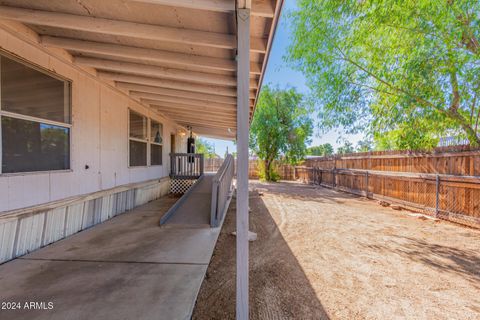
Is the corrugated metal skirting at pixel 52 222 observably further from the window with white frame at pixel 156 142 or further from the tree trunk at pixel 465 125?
the tree trunk at pixel 465 125

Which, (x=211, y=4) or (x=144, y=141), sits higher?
(x=211, y=4)

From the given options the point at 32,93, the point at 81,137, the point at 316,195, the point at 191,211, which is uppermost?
the point at 32,93

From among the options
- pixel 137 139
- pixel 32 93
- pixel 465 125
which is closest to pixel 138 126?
pixel 137 139

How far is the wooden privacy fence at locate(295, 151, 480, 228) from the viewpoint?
4.53m

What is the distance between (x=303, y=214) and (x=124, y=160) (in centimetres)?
485

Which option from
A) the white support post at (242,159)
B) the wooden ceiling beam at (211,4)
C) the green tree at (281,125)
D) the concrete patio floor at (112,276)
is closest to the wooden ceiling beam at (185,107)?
the concrete patio floor at (112,276)

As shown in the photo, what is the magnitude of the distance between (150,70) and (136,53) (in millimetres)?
560

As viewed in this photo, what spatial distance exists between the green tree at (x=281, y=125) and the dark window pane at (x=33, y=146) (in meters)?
11.9

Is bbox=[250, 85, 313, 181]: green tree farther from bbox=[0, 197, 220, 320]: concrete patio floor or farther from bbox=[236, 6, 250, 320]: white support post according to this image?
bbox=[236, 6, 250, 320]: white support post

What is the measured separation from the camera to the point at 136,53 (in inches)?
122

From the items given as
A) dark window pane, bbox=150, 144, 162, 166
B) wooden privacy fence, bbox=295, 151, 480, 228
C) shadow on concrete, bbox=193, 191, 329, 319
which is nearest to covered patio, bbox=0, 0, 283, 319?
shadow on concrete, bbox=193, 191, 329, 319

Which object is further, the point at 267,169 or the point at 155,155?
the point at 267,169

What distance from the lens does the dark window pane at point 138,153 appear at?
546 cm

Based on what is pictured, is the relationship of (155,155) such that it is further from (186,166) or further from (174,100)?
(174,100)
